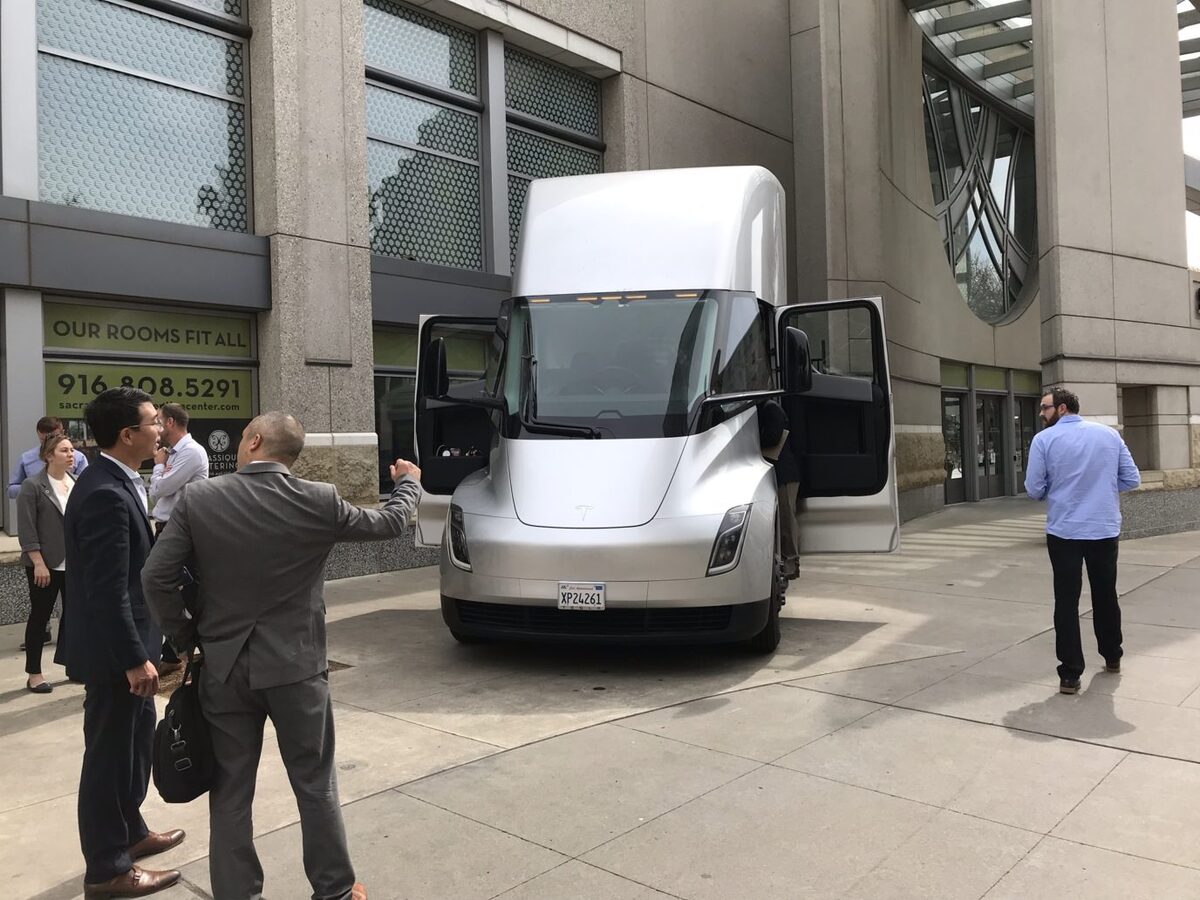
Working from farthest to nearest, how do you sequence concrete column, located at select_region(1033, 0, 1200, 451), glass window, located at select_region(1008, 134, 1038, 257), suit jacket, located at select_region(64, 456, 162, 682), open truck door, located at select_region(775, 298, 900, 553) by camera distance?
glass window, located at select_region(1008, 134, 1038, 257)
concrete column, located at select_region(1033, 0, 1200, 451)
open truck door, located at select_region(775, 298, 900, 553)
suit jacket, located at select_region(64, 456, 162, 682)

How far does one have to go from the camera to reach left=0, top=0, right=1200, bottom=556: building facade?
9164 millimetres

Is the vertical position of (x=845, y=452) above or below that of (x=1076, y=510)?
above

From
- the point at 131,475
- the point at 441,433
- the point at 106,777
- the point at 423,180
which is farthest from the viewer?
the point at 423,180

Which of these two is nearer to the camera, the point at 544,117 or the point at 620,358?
the point at 620,358

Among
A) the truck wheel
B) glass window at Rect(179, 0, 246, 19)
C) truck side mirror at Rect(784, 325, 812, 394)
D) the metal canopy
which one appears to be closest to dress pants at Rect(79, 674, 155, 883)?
the truck wheel

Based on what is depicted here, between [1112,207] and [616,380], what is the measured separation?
33.6 feet

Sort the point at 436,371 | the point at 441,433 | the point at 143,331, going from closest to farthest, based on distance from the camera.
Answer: the point at 436,371 → the point at 441,433 → the point at 143,331

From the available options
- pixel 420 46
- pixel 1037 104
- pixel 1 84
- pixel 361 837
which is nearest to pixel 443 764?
pixel 361 837

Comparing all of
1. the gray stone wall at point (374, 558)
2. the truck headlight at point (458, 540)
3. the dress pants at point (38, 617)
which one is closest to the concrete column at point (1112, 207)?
the gray stone wall at point (374, 558)

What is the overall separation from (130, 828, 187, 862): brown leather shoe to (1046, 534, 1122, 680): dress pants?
15.4 feet

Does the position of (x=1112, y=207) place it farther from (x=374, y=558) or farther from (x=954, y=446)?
(x=374, y=558)

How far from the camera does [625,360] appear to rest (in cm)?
701

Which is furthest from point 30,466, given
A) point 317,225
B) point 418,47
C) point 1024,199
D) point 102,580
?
point 1024,199

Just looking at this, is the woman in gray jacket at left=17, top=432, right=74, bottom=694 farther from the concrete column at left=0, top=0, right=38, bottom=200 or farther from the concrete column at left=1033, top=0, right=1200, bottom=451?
the concrete column at left=1033, top=0, right=1200, bottom=451
